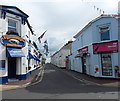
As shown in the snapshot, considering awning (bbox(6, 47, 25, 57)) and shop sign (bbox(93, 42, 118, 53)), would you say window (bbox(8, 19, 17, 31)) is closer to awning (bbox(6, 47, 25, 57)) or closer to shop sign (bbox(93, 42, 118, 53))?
awning (bbox(6, 47, 25, 57))

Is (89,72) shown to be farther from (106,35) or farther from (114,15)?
(114,15)

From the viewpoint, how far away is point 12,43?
1475 cm

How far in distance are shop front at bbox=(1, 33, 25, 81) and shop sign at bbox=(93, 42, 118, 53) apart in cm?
934

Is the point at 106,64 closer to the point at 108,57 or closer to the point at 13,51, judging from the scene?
the point at 108,57

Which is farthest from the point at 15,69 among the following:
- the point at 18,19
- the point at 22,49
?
the point at 18,19

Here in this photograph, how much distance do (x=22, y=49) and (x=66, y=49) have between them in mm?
26645

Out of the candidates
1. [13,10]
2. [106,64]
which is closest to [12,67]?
[13,10]

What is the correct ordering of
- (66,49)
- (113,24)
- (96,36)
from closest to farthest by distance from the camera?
(113,24)
(96,36)
(66,49)

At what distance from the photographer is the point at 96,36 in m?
17.1

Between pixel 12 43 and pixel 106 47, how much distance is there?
1127 cm

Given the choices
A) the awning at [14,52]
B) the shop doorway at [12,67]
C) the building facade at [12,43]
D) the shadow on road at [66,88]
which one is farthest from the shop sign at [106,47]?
the shop doorway at [12,67]

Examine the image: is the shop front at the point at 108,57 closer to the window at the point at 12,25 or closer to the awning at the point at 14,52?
the awning at the point at 14,52

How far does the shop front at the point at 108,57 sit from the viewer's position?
15.1m

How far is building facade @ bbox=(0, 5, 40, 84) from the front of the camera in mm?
13875
